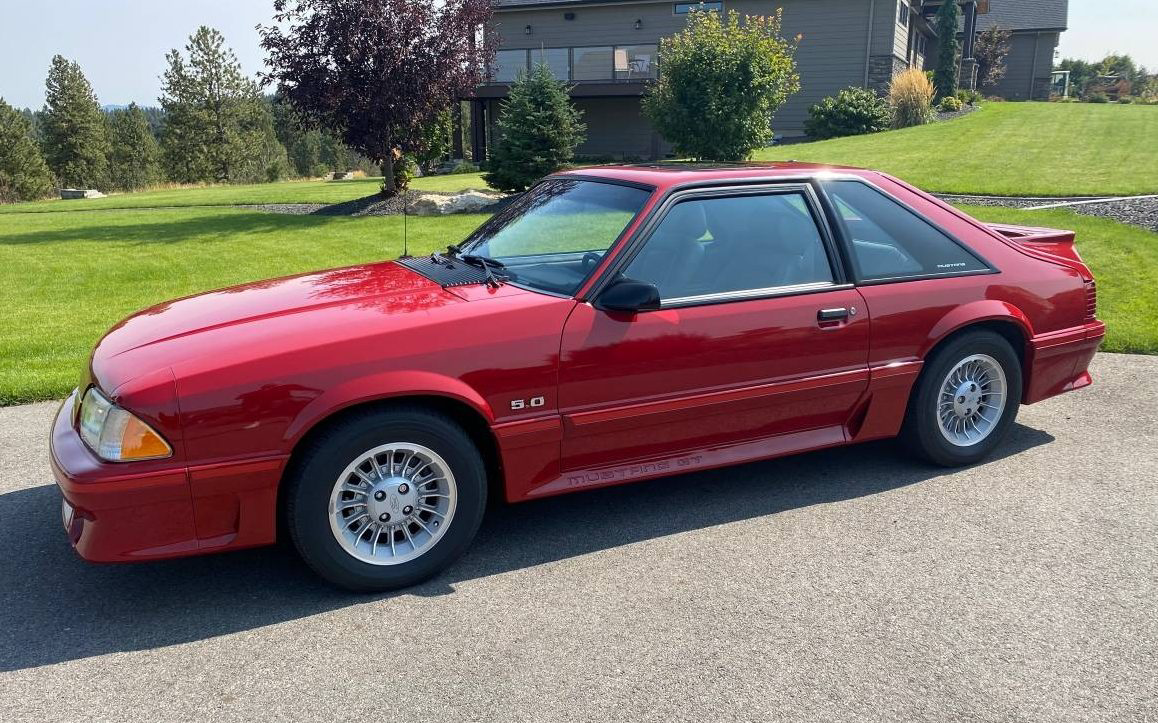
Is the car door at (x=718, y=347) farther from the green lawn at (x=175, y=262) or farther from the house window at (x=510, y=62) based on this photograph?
the house window at (x=510, y=62)

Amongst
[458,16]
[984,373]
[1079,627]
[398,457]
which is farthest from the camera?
[458,16]

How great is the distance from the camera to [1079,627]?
10.5 ft

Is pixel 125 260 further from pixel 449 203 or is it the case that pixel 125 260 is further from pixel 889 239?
pixel 889 239

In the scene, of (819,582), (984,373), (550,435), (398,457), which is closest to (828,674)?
(819,582)

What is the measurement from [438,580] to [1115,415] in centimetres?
431

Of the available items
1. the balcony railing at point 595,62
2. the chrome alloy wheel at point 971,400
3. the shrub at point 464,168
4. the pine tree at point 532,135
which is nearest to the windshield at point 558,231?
the chrome alloy wheel at point 971,400

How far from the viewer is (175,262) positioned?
12008 millimetres

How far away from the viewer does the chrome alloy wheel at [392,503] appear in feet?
11.1

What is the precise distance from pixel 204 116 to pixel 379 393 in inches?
2600

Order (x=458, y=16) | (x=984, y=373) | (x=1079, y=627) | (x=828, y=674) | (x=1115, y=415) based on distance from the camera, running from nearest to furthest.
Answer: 1. (x=828, y=674)
2. (x=1079, y=627)
3. (x=984, y=373)
4. (x=1115, y=415)
5. (x=458, y=16)

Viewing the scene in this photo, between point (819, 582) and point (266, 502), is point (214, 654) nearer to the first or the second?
point (266, 502)

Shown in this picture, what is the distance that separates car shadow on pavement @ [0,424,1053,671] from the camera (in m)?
3.24

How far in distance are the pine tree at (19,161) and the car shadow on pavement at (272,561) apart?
6468 centimetres

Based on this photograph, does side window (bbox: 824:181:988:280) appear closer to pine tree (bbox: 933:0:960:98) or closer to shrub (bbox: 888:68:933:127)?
shrub (bbox: 888:68:933:127)
